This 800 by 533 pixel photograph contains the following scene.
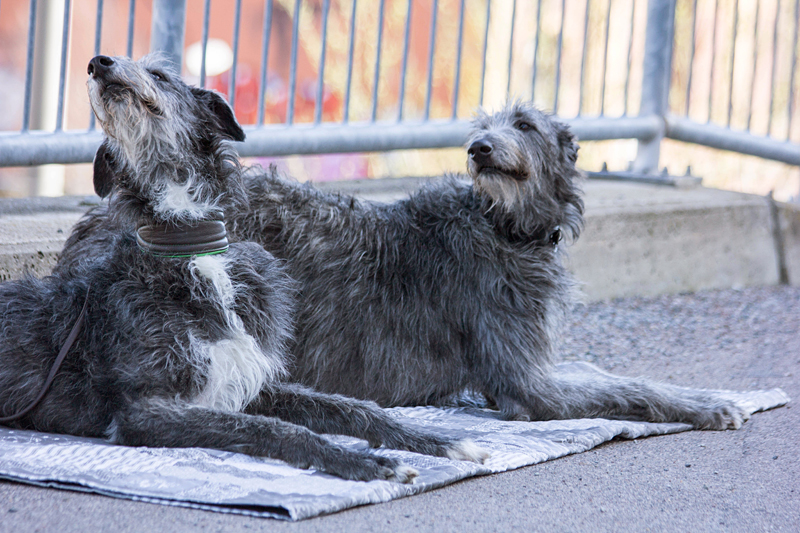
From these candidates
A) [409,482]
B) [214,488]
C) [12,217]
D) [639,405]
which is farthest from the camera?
[12,217]

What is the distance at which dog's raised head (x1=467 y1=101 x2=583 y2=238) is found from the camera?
4.17 m

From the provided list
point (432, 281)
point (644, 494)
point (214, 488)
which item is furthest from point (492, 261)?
point (214, 488)

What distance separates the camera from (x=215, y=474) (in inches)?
118

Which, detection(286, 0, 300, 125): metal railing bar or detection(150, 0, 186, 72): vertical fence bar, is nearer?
detection(150, 0, 186, 72): vertical fence bar

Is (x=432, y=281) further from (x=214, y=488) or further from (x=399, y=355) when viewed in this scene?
(x=214, y=488)

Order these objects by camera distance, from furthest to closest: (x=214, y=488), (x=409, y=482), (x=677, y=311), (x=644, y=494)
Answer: (x=677, y=311) → (x=644, y=494) → (x=409, y=482) → (x=214, y=488)

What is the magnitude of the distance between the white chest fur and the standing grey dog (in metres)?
0.66

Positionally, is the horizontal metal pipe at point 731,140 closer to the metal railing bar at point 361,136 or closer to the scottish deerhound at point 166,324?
the metal railing bar at point 361,136

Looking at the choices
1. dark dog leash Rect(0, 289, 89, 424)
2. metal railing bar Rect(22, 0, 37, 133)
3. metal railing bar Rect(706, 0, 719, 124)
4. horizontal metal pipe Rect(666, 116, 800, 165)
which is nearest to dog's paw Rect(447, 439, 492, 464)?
dark dog leash Rect(0, 289, 89, 424)

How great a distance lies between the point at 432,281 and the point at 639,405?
116cm

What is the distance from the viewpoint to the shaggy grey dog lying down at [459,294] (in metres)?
4.17

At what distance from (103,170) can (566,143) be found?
89.0 inches

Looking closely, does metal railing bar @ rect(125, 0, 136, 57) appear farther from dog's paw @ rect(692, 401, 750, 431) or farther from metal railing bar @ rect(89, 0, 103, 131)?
dog's paw @ rect(692, 401, 750, 431)

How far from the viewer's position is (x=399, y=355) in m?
4.24
